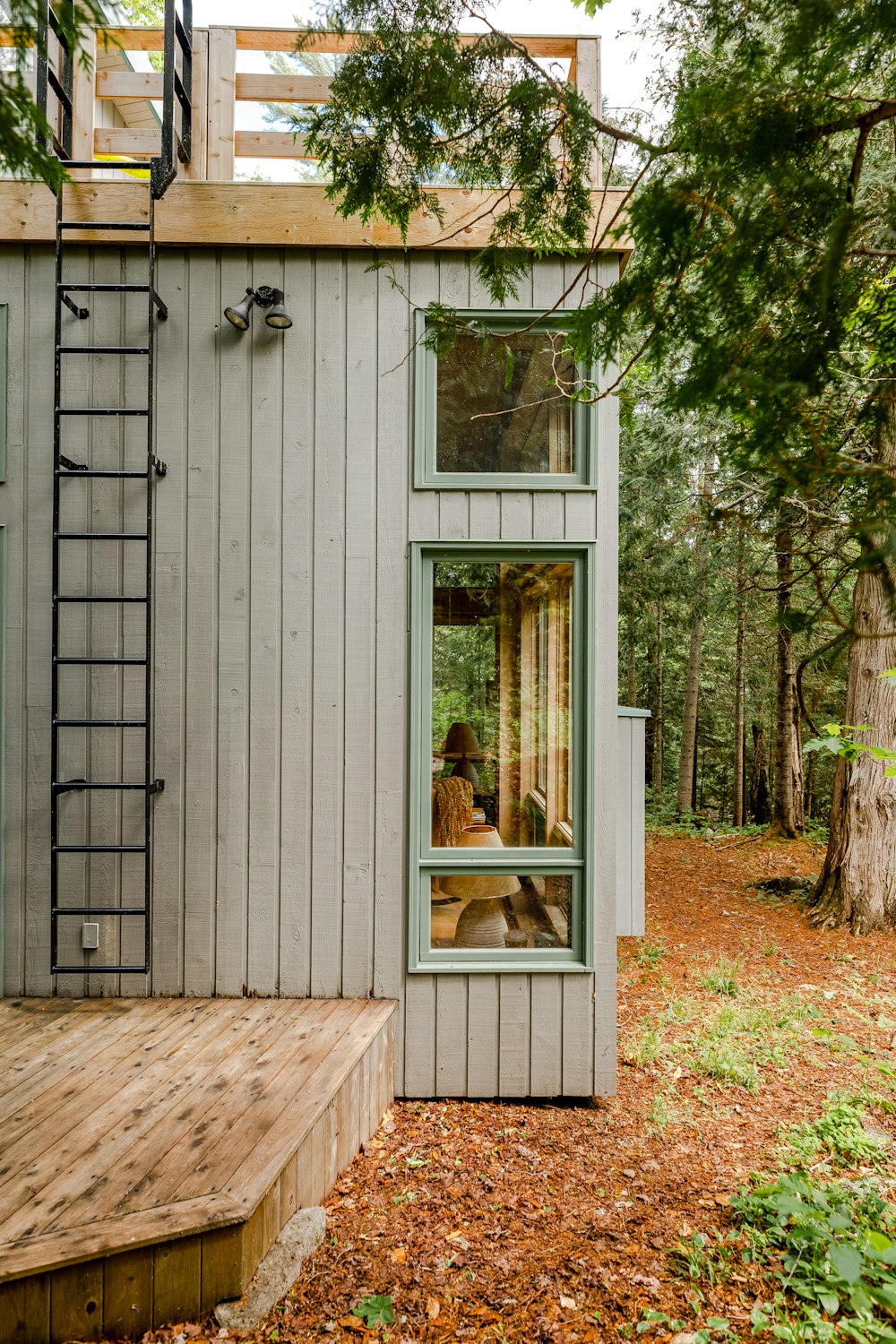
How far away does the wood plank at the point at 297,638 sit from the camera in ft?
10.0

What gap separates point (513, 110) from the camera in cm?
198

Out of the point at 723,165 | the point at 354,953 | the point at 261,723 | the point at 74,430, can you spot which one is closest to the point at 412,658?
the point at 261,723

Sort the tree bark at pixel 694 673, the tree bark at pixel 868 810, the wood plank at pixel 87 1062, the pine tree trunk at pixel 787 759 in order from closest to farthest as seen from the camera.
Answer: the wood plank at pixel 87 1062 → the tree bark at pixel 868 810 → the pine tree trunk at pixel 787 759 → the tree bark at pixel 694 673

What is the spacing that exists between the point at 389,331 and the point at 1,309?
1.71 m

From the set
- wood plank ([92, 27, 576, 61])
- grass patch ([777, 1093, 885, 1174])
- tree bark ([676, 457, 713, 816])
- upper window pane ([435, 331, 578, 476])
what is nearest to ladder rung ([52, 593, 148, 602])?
upper window pane ([435, 331, 578, 476])

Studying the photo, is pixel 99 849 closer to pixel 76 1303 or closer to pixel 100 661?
pixel 100 661

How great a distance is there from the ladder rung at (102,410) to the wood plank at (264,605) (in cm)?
48

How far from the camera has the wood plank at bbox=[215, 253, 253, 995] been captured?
121 inches

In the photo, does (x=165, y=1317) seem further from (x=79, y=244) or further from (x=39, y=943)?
(x=79, y=244)

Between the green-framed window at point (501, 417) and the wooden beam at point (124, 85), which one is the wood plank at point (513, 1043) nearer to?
the green-framed window at point (501, 417)

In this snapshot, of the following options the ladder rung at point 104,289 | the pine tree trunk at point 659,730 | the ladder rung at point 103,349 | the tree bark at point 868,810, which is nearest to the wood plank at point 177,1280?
the ladder rung at point 103,349

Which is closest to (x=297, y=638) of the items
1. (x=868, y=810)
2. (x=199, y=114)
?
(x=199, y=114)

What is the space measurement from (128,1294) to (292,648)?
2145 millimetres

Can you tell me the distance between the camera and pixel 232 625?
3098 mm
